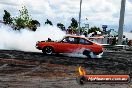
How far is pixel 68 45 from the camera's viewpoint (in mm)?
26984

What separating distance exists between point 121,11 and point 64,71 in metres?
27.1

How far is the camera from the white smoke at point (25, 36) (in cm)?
3312

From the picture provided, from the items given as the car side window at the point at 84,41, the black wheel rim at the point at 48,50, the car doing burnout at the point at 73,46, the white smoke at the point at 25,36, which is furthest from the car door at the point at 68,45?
the white smoke at the point at 25,36

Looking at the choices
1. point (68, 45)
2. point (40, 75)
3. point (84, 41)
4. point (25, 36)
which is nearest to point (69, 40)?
point (68, 45)

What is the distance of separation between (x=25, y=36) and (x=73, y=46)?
832cm

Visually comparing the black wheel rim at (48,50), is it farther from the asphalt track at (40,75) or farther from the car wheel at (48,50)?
the asphalt track at (40,75)

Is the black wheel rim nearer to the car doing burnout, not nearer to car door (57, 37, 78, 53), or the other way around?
the car doing burnout

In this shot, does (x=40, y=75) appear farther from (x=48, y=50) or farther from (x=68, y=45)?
(x=48, y=50)

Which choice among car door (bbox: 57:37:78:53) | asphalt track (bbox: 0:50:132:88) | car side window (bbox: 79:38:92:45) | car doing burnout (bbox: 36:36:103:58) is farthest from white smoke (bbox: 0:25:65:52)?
asphalt track (bbox: 0:50:132:88)

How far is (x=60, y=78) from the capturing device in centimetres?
1639

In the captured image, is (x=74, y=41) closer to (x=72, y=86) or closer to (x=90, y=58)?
(x=90, y=58)

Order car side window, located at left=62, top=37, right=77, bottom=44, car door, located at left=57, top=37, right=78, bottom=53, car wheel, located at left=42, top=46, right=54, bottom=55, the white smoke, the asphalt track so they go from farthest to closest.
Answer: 1. the white smoke
2. car wheel, located at left=42, top=46, right=54, bottom=55
3. car side window, located at left=62, top=37, right=77, bottom=44
4. car door, located at left=57, top=37, right=78, bottom=53
5. the asphalt track

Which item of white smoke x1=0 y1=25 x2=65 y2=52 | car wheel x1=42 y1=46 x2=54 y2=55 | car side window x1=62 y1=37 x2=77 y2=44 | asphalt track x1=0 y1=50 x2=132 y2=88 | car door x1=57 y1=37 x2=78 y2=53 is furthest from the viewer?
white smoke x1=0 y1=25 x2=65 y2=52

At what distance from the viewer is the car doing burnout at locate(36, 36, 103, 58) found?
88.6ft
